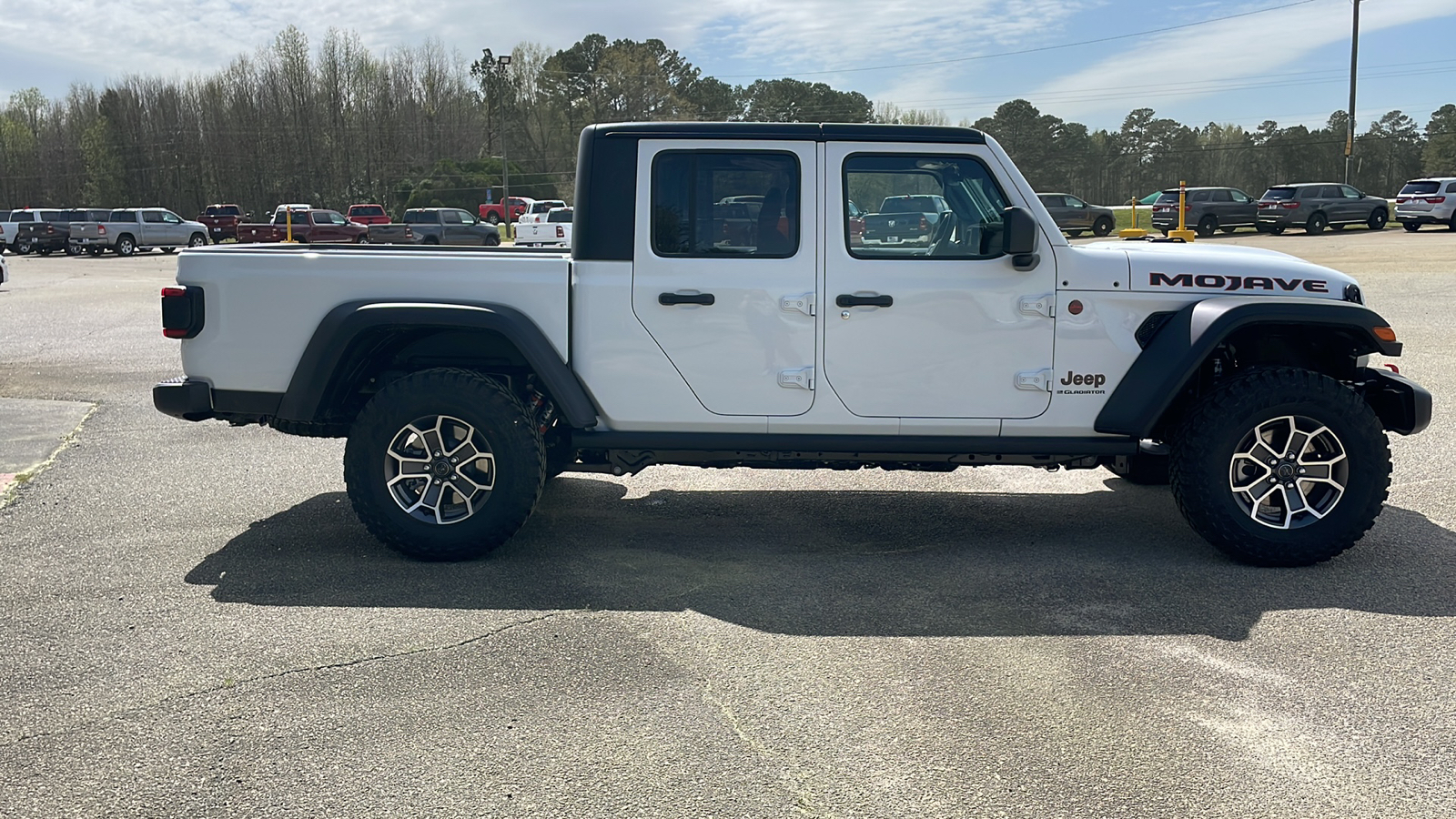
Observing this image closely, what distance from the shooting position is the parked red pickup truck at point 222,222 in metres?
50.2

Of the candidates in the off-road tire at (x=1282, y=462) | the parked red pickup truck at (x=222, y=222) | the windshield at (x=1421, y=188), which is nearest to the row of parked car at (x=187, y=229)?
the parked red pickup truck at (x=222, y=222)

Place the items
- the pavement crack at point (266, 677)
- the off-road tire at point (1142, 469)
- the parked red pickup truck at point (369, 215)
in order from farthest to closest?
the parked red pickup truck at point (369, 215)
the off-road tire at point (1142, 469)
the pavement crack at point (266, 677)

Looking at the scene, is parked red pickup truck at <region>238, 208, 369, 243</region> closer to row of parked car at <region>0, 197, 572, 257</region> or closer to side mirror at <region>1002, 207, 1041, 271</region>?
row of parked car at <region>0, 197, 572, 257</region>

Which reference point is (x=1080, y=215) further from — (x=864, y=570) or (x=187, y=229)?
(x=864, y=570)

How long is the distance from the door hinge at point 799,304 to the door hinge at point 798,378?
0.27 meters

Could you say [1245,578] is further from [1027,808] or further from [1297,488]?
[1027,808]

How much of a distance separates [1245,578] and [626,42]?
86789 millimetres

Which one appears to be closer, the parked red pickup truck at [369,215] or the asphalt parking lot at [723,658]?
the asphalt parking lot at [723,658]

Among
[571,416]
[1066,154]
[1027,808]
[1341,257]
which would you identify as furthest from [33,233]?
[1066,154]

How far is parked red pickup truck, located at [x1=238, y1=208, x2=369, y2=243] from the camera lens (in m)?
42.6

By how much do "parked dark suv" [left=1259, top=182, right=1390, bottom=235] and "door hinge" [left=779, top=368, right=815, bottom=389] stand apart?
38.2 meters

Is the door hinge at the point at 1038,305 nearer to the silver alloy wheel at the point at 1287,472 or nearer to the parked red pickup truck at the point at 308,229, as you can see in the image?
the silver alloy wheel at the point at 1287,472

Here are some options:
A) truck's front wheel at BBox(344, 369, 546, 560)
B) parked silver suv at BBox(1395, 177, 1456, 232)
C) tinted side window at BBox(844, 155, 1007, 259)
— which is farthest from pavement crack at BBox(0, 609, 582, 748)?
parked silver suv at BBox(1395, 177, 1456, 232)

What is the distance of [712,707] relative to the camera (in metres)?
3.95
